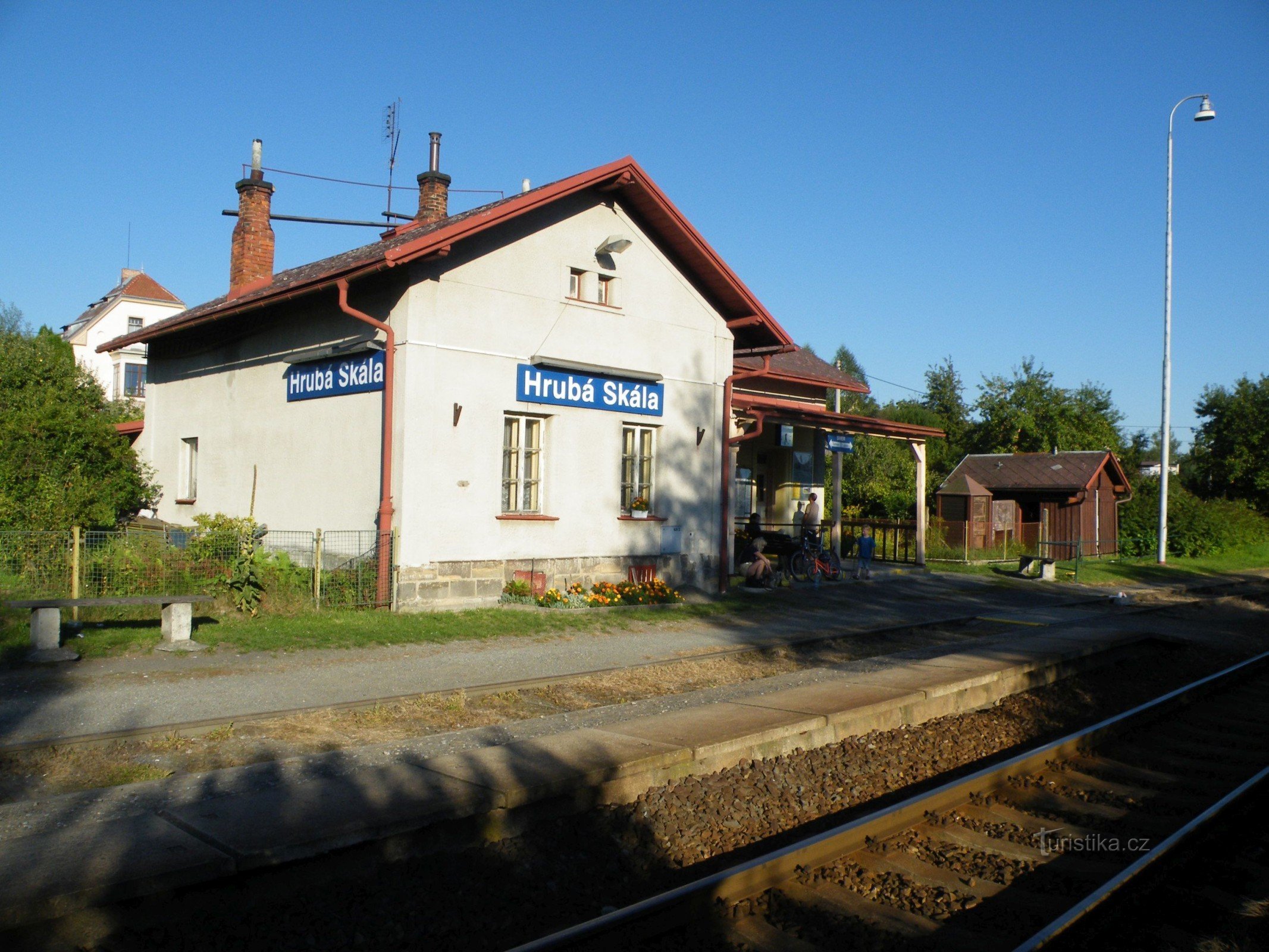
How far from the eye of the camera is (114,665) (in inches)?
386

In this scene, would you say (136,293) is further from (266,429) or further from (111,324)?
(266,429)

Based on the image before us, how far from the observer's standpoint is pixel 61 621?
11133 millimetres

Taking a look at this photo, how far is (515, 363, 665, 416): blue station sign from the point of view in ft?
50.5

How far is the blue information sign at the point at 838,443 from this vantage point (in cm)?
2159

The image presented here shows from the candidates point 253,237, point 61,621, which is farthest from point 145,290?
point 61,621

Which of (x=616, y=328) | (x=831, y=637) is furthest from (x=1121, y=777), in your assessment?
(x=616, y=328)

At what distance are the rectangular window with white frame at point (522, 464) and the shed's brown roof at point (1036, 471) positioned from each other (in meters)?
19.9

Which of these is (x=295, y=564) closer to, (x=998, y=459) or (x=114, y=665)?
(x=114, y=665)

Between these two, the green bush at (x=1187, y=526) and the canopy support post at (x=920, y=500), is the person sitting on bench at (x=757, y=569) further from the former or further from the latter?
the green bush at (x=1187, y=526)

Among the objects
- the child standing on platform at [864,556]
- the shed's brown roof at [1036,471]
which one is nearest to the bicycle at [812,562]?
the child standing on platform at [864,556]

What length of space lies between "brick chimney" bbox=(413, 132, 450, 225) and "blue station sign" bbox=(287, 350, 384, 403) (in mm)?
5381

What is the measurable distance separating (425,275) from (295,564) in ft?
14.5

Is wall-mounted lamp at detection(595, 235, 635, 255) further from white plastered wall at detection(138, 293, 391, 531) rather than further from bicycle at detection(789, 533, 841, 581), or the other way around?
bicycle at detection(789, 533, 841, 581)

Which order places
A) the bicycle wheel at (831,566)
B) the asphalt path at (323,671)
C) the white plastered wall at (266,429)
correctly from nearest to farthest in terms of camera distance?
the asphalt path at (323,671) → the white plastered wall at (266,429) → the bicycle wheel at (831,566)
